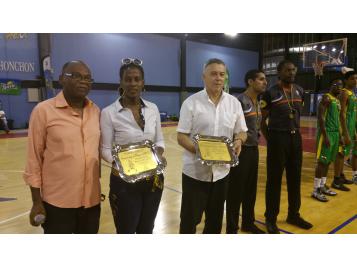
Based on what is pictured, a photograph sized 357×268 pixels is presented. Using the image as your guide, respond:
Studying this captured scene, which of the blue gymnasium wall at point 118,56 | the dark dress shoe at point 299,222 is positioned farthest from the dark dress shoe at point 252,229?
the blue gymnasium wall at point 118,56

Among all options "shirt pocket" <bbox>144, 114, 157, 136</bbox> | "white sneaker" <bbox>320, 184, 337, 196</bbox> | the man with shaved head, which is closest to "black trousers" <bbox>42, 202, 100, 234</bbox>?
the man with shaved head

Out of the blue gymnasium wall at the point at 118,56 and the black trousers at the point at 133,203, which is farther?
the blue gymnasium wall at the point at 118,56

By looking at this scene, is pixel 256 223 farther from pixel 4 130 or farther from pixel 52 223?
pixel 4 130

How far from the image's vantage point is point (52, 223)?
1818 mm

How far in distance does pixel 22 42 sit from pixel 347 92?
45.0 feet

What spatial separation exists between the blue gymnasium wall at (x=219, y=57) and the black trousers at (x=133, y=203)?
1853 centimetres

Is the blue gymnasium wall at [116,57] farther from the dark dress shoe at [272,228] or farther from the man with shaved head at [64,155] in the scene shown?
the dark dress shoe at [272,228]

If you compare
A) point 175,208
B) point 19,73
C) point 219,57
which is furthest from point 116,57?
point 175,208

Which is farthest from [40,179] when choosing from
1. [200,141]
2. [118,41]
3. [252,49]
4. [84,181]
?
[252,49]

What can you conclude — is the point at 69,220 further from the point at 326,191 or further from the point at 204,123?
the point at 326,191

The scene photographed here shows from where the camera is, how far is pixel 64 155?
1.75 m

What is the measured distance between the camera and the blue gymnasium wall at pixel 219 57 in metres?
20.1

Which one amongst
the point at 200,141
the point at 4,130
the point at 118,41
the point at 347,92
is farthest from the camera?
the point at 118,41

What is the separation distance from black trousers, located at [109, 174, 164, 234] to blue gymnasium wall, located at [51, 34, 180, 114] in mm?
13952
